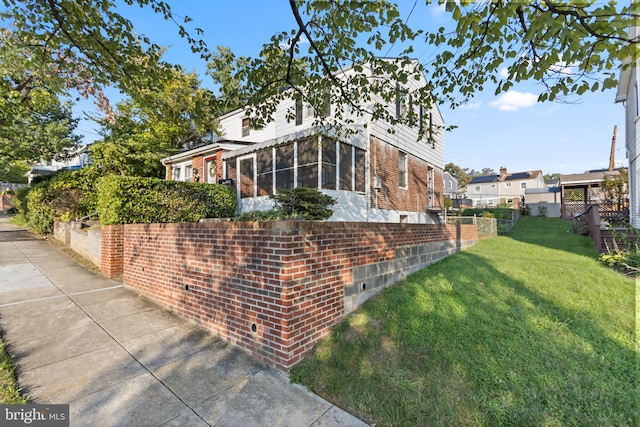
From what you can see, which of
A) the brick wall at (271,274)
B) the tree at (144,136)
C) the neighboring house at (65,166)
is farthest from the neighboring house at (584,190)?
the neighboring house at (65,166)

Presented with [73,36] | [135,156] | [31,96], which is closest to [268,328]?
[73,36]

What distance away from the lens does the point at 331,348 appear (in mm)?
3365

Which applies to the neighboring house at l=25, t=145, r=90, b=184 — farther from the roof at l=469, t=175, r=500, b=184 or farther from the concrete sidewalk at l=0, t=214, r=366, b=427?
the roof at l=469, t=175, r=500, b=184

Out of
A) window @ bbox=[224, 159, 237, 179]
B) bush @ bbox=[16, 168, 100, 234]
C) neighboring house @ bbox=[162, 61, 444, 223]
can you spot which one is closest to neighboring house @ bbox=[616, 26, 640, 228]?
neighboring house @ bbox=[162, 61, 444, 223]

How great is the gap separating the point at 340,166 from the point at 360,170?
0.98 m

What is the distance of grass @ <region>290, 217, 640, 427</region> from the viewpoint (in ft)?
8.03

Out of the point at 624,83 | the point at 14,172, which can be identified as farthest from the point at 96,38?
the point at 14,172

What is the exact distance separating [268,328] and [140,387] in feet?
4.37

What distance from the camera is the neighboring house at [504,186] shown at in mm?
41906

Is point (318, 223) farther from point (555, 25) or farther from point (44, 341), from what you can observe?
point (44, 341)

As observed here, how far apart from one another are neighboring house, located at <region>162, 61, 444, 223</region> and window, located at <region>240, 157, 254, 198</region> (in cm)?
4

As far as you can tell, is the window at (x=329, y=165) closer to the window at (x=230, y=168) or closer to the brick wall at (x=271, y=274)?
the brick wall at (x=271, y=274)

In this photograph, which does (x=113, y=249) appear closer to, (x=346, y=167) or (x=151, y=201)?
(x=151, y=201)

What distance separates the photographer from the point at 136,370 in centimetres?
306
